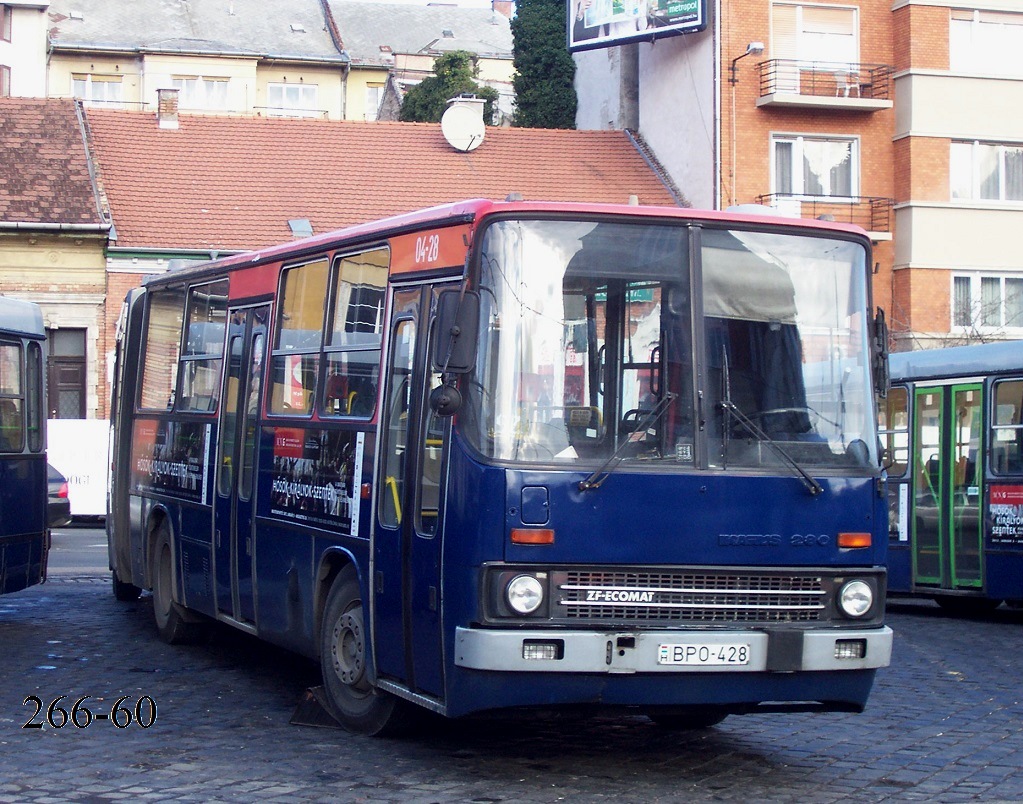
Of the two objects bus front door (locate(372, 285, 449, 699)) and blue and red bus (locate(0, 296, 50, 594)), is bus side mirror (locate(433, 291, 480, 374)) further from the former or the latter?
blue and red bus (locate(0, 296, 50, 594))

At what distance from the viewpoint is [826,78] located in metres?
38.5

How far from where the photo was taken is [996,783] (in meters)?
7.79

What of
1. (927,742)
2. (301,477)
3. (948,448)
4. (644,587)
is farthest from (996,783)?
(948,448)

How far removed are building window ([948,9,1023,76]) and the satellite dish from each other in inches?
458

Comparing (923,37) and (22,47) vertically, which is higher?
(22,47)

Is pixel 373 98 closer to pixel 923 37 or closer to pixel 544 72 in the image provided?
pixel 544 72

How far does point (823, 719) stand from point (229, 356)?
478cm

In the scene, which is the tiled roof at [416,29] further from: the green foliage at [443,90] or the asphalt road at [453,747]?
the asphalt road at [453,747]

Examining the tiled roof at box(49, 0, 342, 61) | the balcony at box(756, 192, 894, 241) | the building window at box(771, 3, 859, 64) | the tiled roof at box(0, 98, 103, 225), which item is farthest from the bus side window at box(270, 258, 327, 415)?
the tiled roof at box(49, 0, 342, 61)

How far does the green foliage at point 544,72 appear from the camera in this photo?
51.2 m

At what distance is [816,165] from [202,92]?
42612 millimetres

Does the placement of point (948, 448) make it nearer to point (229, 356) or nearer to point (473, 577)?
point (229, 356)

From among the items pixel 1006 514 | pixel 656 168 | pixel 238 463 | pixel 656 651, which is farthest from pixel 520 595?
pixel 656 168

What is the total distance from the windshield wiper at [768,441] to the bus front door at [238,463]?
3968 mm
